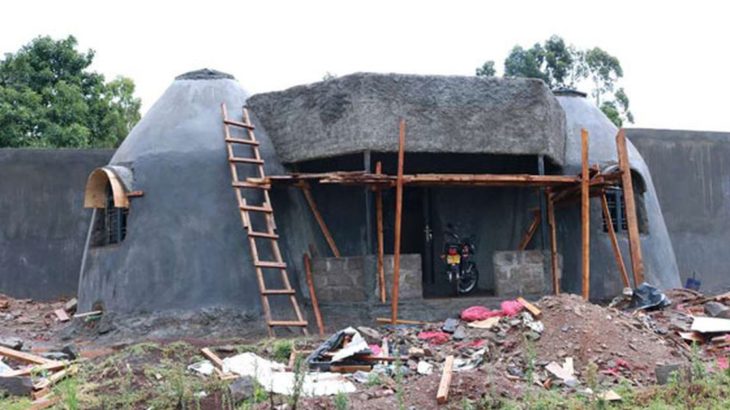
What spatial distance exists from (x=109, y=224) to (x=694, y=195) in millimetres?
12133

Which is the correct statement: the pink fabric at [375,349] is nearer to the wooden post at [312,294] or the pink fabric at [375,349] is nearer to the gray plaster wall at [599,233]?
the wooden post at [312,294]

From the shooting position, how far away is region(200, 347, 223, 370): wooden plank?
8875 mm

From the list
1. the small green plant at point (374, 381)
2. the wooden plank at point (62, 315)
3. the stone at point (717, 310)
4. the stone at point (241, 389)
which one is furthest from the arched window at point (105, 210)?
the stone at point (717, 310)

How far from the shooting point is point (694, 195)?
58.2ft

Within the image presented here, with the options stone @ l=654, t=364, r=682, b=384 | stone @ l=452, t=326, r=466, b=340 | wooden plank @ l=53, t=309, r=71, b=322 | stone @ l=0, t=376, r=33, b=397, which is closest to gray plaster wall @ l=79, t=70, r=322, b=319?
wooden plank @ l=53, t=309, r=71, b=322

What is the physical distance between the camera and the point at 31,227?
15953mm

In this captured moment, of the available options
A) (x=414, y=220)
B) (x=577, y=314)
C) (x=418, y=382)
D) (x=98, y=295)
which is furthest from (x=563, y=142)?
(x=98, y=295)

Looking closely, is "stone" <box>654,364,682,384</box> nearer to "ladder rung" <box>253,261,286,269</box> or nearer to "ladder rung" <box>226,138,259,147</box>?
"ladder rung" <box>253,261,286,269</box>

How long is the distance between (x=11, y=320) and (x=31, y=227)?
8.50ft

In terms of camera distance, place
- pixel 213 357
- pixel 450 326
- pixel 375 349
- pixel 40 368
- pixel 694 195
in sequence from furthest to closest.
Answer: pixel 694 195
pixel 450 326
pixel 375 349
pixel 213 357
pixel 40 368

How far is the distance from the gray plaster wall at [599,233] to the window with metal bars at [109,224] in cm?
671

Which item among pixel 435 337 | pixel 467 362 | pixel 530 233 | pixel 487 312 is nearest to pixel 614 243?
pixel 530 233

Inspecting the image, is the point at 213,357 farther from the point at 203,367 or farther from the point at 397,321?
the point at 397,321

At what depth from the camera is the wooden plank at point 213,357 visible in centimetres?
888
